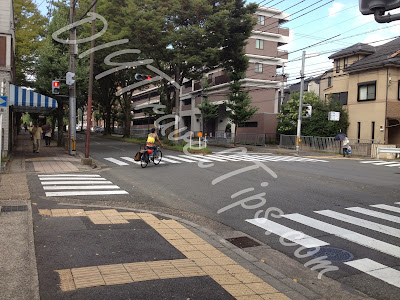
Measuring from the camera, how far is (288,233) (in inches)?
272

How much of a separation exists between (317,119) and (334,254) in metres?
32.6

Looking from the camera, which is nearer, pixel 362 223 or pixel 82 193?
pixel 362 223

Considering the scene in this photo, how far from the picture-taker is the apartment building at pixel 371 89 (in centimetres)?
3153

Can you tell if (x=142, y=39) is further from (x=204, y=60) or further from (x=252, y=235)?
(x=252, y=235)

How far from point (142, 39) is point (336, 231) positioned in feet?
81.8

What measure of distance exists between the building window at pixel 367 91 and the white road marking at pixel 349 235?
28.7 meters

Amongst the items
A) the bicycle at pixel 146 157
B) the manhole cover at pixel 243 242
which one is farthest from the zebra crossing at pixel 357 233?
the bicycle at pixel 146 157

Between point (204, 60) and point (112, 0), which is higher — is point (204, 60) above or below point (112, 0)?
below

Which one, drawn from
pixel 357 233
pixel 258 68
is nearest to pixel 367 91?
pixel 258 68

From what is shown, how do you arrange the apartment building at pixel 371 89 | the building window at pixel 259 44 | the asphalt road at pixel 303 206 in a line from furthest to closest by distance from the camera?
the building window at pixel 259 44 < the apartment building at pixel 371 89 < the asphalt road at pixel 303 206

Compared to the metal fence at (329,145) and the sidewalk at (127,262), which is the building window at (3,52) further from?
the metal fence at (329,145)

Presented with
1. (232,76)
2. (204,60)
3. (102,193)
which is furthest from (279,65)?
(102,193)

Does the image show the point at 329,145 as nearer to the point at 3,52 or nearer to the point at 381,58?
the point at 381,58

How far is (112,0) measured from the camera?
3412 cm
